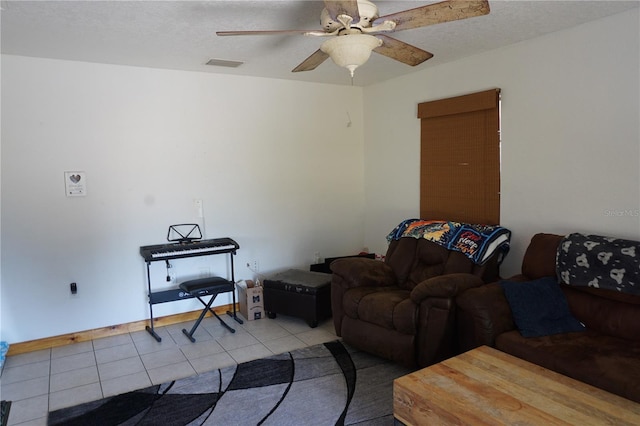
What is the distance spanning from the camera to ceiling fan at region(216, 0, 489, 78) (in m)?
1.98

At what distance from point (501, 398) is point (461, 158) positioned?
8.25ft

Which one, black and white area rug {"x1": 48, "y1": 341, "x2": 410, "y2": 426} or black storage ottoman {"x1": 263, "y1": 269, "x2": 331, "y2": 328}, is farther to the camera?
black storage ottoman {"x1": 263, "y1": 269, "x2": 331, "y2": 328}

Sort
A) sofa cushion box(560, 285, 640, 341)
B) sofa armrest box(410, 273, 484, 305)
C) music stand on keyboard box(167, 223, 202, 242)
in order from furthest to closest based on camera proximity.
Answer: music stand on keyboard box(167, 223, 202, 242)
sofa armrest box(410, 273, 484, 305)
sofa cushion box(560, 285, 640, 341)

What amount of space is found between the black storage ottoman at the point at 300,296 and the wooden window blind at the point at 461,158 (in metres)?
1.28

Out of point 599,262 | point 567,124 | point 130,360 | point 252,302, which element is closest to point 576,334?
point 599,262

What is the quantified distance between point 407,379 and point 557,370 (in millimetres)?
861

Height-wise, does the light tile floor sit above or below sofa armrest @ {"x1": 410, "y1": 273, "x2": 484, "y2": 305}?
below

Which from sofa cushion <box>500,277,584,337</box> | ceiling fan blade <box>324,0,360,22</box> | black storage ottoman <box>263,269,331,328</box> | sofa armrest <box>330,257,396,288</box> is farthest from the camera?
black storage ottoman <box>263,269,331,328</box>

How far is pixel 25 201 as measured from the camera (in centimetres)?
360

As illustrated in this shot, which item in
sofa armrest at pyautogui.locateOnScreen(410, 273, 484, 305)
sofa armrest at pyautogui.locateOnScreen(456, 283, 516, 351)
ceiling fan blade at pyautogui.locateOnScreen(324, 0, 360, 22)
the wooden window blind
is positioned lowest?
sofa armrest at pyautogui.locateOnScreen(456, 283, 516, 351)

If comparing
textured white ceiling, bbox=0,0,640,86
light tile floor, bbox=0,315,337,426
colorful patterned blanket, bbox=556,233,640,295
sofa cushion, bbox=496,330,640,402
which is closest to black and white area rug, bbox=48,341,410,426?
light tile floor, bbox=0,315,337,426

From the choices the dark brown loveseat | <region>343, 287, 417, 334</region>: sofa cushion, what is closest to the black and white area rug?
<region>343, 287, 417, 334</region>: sofa cushion

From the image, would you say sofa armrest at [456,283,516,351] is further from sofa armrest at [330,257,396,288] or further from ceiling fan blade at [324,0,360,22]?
ceiling fan blade at [324,0,360,22]

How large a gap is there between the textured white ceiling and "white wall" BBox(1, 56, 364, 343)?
0.31m
